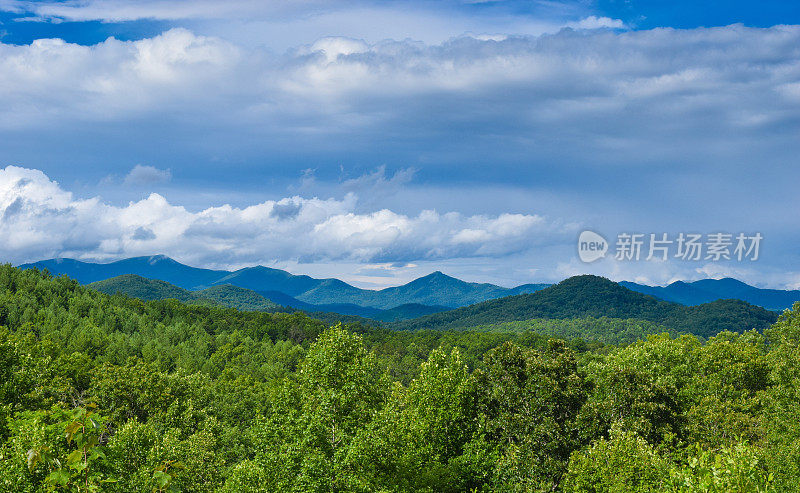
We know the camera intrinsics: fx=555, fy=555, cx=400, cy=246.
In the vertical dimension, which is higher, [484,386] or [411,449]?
[484,386]

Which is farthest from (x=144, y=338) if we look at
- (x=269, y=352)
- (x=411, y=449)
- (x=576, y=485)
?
(x=576, y=485)

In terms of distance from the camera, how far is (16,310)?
6447 inches

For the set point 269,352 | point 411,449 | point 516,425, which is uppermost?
point 516,425

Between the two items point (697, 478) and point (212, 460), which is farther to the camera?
point (212, 460)

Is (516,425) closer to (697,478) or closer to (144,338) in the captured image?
(697,478)

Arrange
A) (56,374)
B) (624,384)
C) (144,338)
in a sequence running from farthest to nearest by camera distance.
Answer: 1. (144,338)
2. (56,374)
3. (624,384)

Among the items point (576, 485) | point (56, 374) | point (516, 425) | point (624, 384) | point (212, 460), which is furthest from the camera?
point (56, 374)

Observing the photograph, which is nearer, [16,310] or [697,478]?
[697,478]

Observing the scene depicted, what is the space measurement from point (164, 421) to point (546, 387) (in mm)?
44819

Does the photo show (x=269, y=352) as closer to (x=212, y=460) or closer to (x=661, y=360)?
(x=212, y=460)

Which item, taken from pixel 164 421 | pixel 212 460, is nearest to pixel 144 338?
pixel 164 421

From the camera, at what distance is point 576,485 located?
31609mm

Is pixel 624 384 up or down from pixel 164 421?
up

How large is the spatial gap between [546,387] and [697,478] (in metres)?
18.9
